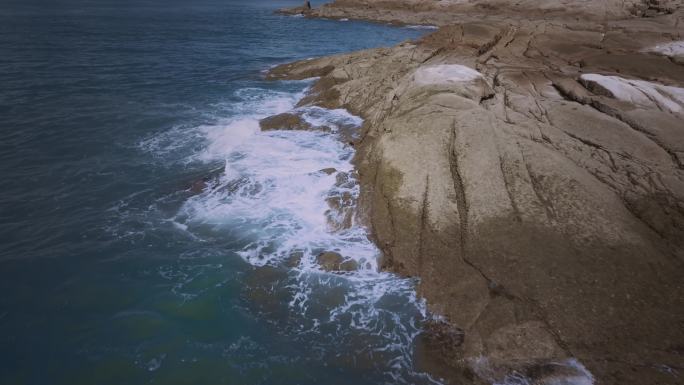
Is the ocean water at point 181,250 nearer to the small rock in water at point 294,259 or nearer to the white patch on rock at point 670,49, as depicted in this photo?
the small rock in water at point 294,259

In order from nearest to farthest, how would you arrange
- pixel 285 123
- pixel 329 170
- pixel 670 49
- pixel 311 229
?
pixel 311 229 < pixel 329 170 < pixel 285 123 < pixel 670 49

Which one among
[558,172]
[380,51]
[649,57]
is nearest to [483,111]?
[558,172]

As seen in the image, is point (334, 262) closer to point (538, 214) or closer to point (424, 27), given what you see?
point (538, 214)

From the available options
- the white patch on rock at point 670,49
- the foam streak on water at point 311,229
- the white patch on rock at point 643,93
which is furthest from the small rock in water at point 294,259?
the white patch on rock at point 670,49

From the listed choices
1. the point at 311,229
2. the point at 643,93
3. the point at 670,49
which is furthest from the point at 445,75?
the point at 670,49

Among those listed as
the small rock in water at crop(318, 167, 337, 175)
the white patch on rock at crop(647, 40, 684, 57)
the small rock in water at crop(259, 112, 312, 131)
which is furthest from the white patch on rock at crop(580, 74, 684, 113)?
the small rock in water at crop(259, 112, 312, 131)

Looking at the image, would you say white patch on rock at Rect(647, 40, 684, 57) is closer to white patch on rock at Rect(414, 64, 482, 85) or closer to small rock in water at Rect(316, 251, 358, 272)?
white patch on rock at Rect(414, 64, 482, 85)
